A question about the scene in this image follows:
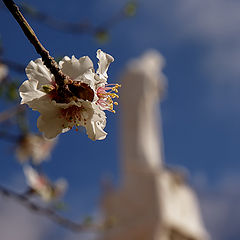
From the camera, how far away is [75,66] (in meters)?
0.43

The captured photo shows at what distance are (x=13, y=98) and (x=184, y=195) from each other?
149 inches

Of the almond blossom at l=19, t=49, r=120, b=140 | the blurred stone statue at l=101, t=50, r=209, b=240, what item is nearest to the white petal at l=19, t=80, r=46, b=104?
the almond blossom at l=19, t=49, r=120, b=140

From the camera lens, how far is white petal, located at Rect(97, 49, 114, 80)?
0.45m

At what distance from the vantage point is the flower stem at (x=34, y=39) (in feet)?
1.06

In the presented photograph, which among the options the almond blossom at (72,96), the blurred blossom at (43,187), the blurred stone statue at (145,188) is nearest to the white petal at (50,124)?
the almond blossom at (72,96)

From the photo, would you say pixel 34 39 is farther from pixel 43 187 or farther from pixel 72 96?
pixel 43 187

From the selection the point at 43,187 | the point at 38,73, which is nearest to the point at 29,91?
the point at 38,73

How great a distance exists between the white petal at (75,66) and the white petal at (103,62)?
1 centimetres

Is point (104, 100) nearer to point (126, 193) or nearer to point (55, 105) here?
point (55, 105)

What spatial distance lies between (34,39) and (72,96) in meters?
0.10

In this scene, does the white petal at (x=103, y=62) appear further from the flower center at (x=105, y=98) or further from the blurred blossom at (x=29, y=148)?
the blurred blossom at (x=29, y=148)

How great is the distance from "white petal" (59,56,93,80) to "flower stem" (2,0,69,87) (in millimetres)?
28

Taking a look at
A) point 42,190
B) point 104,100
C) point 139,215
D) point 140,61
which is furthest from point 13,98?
point 140,61

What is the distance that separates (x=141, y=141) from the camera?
4688 millimetres
